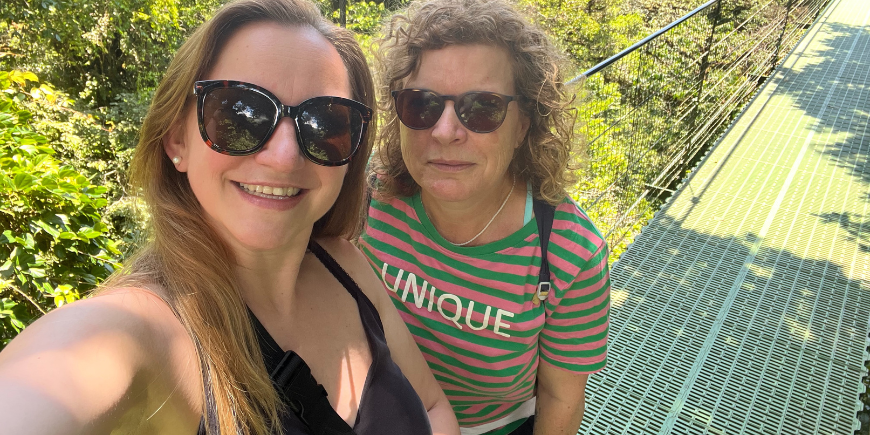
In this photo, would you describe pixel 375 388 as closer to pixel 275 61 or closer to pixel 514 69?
pixel 275 61

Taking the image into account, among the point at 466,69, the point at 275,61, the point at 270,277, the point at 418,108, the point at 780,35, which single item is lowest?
the point at 780,35

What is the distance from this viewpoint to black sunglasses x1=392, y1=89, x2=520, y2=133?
1.52 m

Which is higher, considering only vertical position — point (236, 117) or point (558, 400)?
point (236, 117)

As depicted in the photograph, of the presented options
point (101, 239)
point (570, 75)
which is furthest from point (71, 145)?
point (570, 75)

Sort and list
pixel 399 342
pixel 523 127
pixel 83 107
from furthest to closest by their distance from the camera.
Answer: pixel 83 107 < pixel 523 127 < pixel 399 342

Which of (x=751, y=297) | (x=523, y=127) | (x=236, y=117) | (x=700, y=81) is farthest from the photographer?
(x=700, y=81)

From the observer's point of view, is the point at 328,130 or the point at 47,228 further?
the point at 47,228

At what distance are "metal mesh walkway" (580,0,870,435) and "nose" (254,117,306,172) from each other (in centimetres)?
204

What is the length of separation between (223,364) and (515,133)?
42.0 inches

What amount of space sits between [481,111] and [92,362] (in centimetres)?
111

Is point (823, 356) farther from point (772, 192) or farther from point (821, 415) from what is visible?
point (772, 192)

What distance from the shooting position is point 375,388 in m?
1.24

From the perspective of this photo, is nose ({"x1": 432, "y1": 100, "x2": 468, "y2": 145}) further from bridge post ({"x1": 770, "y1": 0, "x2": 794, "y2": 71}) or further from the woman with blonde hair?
bridge post ({"x1": 770, "y1": 0, "x2": 794, "y2": 71})

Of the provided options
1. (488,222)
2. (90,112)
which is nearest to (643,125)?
(488,222)
